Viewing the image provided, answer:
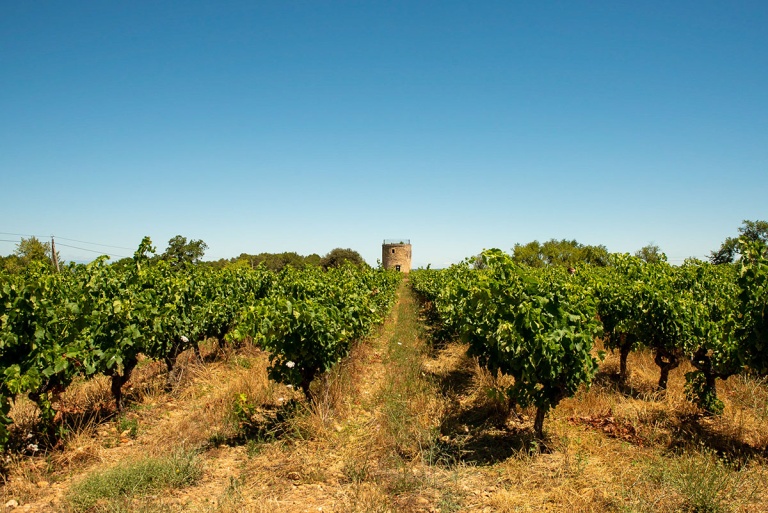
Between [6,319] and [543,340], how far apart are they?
18.4 ft

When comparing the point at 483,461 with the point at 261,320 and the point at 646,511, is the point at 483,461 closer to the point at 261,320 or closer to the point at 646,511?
the point at 646,511

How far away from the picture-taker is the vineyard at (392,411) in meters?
4.03

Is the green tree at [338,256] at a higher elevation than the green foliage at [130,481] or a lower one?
higher

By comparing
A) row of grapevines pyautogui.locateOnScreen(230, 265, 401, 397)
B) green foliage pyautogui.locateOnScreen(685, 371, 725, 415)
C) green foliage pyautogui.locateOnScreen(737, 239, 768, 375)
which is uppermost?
green foliage pyautogui.locateOnScreen(737, 239, 768, 375)

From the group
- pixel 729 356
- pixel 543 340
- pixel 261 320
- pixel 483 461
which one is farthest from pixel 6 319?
pixel 729 356

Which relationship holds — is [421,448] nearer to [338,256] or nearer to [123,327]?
[123,327]

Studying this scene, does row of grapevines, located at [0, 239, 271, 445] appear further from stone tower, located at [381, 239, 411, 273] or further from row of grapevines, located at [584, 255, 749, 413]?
stone tower, located at [381, 239, 411, 273]

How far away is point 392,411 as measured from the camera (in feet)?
19.8

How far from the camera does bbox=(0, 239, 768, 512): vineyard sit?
403 cm

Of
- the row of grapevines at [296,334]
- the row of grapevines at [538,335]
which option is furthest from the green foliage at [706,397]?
the row of grapevines at [296,334]

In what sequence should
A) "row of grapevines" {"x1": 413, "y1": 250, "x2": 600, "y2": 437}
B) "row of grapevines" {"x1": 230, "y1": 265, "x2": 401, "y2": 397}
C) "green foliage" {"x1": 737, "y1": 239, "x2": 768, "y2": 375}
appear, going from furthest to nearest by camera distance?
1. "row of grapevines" {"x1": 230, "y1": 265, "x2": 401, "y2": 397}
2. "row of grapevines" {"x1": 413, "y1": 250, "x2": 600, "y2": 437}
3. "green foliage" {"x1": 737, "y1": 239, "x2": 768, "y2": 375}

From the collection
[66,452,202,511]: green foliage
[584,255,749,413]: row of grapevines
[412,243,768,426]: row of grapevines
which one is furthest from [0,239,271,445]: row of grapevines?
[584,255,749,413]: row of grapevines

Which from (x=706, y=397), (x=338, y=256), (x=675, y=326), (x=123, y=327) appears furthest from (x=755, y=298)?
(x=338, y=256)

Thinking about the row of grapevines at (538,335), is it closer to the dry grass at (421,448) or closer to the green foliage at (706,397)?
the dry grass at (421,448)
